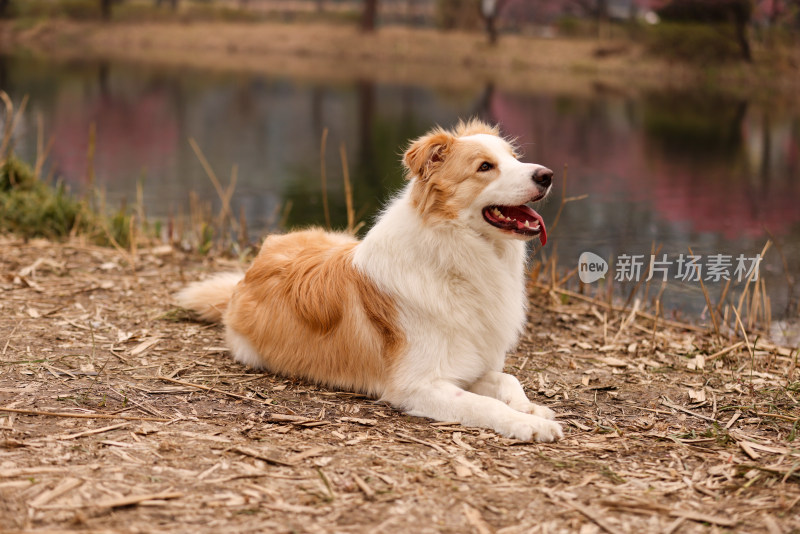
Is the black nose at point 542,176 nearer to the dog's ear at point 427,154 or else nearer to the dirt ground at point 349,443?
the dog's ear at point 427,154

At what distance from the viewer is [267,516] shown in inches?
115

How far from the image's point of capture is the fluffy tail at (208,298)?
5477 millimetres

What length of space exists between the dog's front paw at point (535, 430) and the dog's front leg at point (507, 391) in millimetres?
241

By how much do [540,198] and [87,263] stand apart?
4.20 m

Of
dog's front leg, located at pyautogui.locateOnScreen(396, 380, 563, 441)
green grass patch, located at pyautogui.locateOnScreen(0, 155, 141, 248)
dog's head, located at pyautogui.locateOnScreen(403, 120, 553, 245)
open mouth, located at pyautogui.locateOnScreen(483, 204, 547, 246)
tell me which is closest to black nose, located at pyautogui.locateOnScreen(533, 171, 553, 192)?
dog's head, located at pyautogui.locateOnScreen(403, 120, 553, 245)

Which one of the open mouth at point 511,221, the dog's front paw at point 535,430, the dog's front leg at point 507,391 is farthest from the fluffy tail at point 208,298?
the dog's front paw at point 535,430

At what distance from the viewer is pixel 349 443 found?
3.68 meters

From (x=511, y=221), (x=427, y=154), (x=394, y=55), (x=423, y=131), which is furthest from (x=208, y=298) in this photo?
(x=394, y=55)

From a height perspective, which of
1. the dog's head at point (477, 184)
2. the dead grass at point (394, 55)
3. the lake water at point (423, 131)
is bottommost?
the lake water at point (423, 131)

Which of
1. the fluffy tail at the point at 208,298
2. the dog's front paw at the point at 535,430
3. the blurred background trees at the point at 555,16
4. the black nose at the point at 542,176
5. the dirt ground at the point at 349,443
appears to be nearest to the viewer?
the dirt ground at the point at 349,443

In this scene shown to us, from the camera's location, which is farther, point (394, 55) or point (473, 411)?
point (394, 55)

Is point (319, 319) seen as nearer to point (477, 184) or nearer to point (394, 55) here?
point (477, 184)

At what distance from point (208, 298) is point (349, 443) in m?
2.19

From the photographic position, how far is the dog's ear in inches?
162
